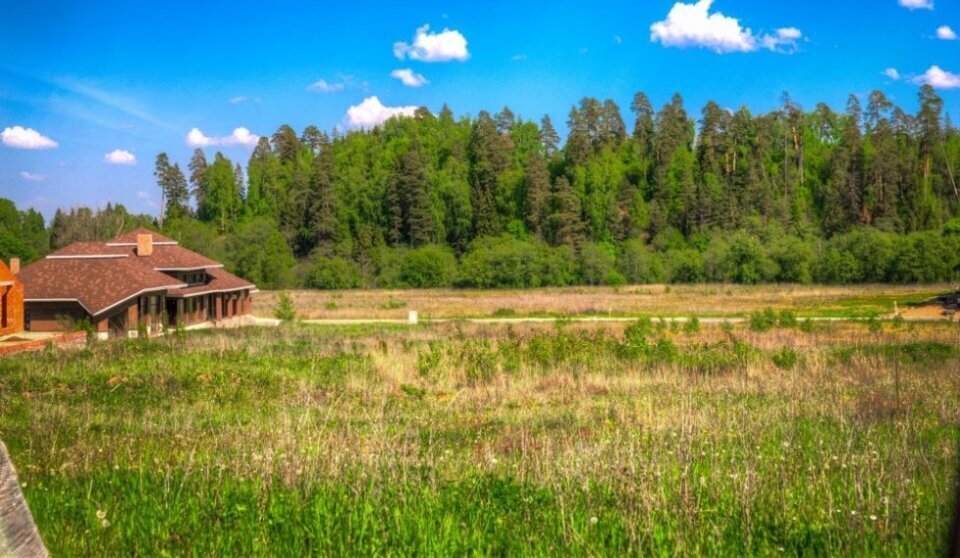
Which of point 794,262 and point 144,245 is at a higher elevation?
point 144,245

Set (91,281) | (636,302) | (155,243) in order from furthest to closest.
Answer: (636,302)
(155,243)
(91,281)

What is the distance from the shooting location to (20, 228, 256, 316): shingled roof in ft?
107

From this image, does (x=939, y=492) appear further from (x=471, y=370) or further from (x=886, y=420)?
(x=471, y=370)

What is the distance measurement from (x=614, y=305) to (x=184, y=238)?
162ft

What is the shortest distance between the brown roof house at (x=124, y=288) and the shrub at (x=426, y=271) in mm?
33438

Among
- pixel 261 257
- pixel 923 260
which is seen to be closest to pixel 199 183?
pixel 261 257

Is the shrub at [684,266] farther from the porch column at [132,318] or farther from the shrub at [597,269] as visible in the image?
the porch column at [132,318]

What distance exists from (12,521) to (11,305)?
33.0 meters

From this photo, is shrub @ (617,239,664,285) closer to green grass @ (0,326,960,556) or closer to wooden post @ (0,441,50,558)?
green grass @ (0,326,960,556)

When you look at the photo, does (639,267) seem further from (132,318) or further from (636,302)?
(132,318)

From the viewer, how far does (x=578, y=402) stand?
1342cm

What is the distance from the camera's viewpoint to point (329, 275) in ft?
247

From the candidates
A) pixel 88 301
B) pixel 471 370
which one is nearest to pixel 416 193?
pixel 88 301

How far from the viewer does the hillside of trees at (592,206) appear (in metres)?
73.7
